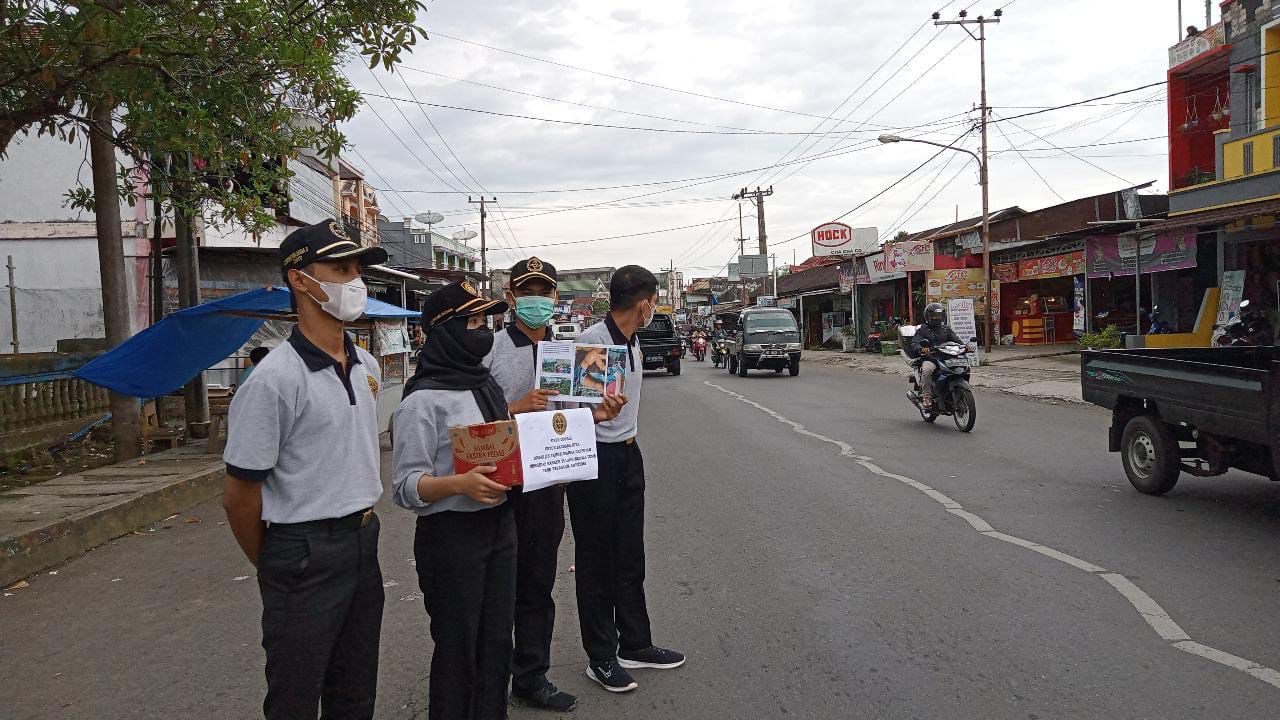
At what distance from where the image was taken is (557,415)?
3.18 meters

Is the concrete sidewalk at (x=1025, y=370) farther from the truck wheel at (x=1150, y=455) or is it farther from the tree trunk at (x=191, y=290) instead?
the tree trunk at (x=191, y=290)

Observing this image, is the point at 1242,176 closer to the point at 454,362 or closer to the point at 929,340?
the point at 929,340

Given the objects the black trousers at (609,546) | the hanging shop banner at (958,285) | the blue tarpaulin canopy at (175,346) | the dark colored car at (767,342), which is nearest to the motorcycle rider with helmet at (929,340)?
the blue tarpaulin canopy at (175,346)

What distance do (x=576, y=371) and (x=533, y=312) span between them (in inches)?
24.2

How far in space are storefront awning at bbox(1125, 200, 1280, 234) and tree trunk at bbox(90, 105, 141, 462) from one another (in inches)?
778

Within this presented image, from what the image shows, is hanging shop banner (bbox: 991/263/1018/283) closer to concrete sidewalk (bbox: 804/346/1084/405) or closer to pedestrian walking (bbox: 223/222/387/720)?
concrete sidewalk (bbox: 804/346/1084/405)

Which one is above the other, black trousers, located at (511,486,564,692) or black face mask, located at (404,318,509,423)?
black face mask, located at (404,318,509,423)

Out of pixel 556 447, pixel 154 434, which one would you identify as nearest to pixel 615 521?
pixel 556 447

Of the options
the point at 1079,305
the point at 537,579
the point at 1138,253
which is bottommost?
the point at 537,579

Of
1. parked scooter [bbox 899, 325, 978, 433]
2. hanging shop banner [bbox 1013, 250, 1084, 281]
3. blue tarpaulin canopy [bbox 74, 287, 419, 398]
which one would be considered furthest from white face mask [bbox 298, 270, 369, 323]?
hanging shop banner [bbox 1013, 250, 1084, 281]

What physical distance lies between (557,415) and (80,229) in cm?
2057

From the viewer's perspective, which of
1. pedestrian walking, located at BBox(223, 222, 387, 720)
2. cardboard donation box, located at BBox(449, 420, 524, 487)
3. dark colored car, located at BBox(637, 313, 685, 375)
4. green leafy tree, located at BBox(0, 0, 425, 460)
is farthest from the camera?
dark colored car, located at BBox(637, 313, 685, 375)

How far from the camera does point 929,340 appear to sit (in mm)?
12594

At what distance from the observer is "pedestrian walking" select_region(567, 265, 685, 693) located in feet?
13.1
